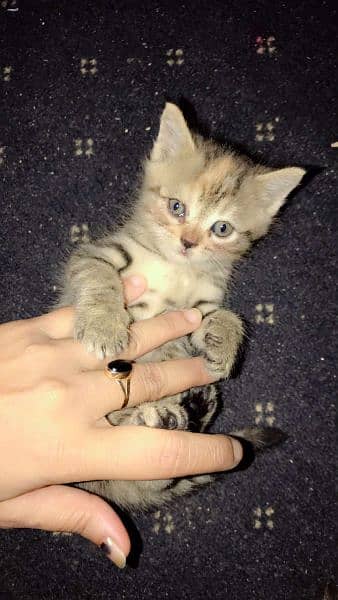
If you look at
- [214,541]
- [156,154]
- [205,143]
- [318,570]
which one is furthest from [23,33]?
[318,570]

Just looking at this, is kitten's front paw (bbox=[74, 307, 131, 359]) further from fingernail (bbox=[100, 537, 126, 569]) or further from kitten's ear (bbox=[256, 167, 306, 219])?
kitten's ear (bbox=[256, 167, 306, 219])

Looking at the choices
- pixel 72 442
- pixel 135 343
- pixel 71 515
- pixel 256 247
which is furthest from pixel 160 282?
pixel 71 515

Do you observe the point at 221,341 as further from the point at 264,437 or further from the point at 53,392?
the point at 53,392

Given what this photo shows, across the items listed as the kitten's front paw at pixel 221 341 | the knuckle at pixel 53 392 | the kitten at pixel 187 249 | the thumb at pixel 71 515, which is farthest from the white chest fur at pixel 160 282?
the thumb at pixel 71 515

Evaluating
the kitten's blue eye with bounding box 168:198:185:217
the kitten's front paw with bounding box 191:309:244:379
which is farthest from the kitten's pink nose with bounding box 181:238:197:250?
the kitten's front paw with bounding box 191:309:244:379

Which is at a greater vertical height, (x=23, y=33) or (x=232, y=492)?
(x=23, y=33)

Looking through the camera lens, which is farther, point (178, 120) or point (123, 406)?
point (178, 120)

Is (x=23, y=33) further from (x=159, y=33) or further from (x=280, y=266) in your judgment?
(x=280, y=266)
